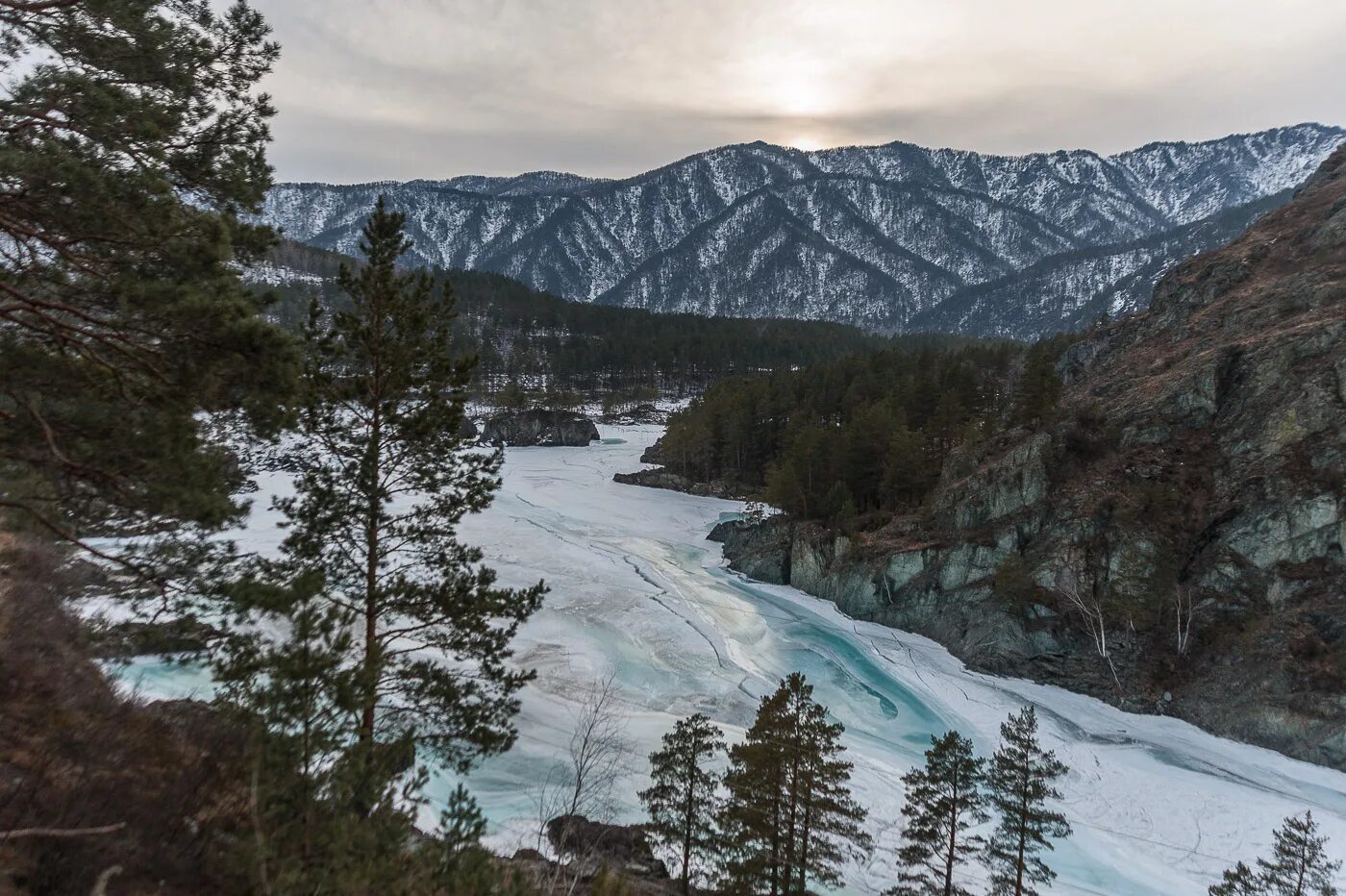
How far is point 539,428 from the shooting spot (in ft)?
312

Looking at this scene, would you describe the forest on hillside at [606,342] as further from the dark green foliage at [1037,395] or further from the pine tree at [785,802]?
the pine tree at [785,802]

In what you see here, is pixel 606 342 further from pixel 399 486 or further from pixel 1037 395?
pixel 399 486

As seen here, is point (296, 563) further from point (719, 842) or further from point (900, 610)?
point (900, 610)

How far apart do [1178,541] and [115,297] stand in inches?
1309

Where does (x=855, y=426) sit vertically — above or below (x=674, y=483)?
above

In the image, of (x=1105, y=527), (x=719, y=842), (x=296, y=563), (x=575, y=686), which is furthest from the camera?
(x=1105, y=527)

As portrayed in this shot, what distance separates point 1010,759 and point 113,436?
53.1 ft

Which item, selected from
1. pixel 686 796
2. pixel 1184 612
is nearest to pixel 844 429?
pixel 1184 612

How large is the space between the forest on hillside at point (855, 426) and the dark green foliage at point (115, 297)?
34.2m

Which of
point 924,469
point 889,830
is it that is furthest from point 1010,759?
point 924,469

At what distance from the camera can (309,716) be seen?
5.13m

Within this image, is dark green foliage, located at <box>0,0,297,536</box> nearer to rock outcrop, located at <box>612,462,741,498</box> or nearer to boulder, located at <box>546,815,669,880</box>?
boulder, located at <box>546,815,669,880</box>

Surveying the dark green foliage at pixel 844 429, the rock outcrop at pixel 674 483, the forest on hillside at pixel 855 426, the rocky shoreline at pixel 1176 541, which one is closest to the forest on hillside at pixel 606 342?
the rock outcrop at pixel 674 483

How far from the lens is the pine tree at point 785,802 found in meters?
12.1
